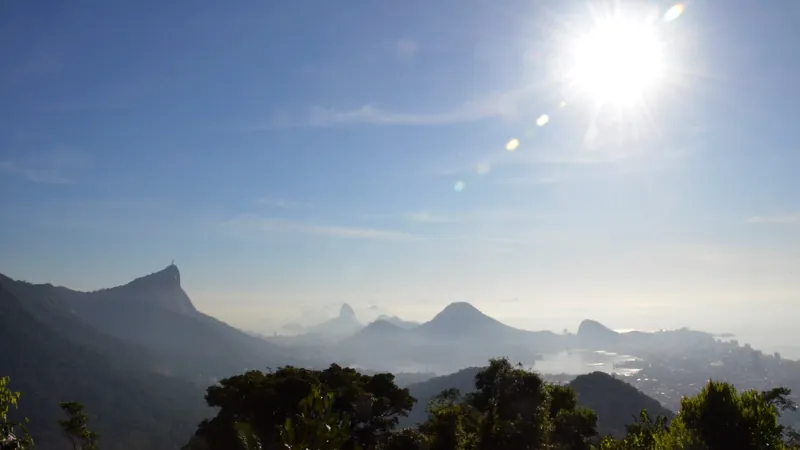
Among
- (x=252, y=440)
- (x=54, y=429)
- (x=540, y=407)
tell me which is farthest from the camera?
(x=54, y=429)

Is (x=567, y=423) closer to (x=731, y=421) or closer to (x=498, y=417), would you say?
(x=498, y=417)

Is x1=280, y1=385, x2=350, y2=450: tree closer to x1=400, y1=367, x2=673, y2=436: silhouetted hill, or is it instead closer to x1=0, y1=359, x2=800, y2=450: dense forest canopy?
x1=0, y1=359, x2=800, y2=450: dense forest canopy

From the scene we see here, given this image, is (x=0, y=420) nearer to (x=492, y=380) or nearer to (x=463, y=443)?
(x=463, y=443)

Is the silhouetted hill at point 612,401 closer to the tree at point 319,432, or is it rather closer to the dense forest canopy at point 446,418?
the dense forest canopy at point 446,418

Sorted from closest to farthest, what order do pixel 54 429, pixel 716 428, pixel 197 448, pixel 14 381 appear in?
pixel 716 428 < pixel 197 448 < pixel 54 429 < pixel 14 381

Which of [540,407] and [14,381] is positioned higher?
[540,407]

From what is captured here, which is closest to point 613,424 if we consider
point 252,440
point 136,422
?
point 252,440

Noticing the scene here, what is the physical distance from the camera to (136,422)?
180 metres

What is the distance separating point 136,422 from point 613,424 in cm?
16644

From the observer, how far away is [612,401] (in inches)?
5891

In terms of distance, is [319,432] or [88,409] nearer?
[319,432]

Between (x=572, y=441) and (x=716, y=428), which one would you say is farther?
(x=572, y=441)

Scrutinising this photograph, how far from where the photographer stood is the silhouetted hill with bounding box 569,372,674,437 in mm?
138625

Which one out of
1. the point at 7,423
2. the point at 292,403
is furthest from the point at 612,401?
the point at 7,423
